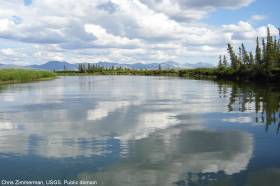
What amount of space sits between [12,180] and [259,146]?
13.8 m

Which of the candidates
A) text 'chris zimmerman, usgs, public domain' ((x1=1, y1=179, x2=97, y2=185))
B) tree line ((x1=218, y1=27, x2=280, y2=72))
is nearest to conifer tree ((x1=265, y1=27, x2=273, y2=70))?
tree line ((x1=218, y1=27, x2=280, y2=72))

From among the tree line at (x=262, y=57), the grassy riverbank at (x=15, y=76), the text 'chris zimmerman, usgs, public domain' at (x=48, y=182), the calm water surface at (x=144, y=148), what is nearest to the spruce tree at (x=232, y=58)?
the tree line at (x=262, y=57)

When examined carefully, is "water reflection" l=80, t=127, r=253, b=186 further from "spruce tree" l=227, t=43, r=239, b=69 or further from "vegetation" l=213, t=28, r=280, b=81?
"spruce tree" l=227, t=43, r=239, b=69

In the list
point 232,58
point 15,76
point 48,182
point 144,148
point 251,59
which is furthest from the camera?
point 232,58

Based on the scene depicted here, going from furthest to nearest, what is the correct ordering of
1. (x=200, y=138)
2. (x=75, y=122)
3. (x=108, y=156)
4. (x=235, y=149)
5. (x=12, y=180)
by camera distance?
(x=75, y=122) < (x=200, y=138) < (x=235, y=149) < (x=108, y=156) < (x=12, y=180)

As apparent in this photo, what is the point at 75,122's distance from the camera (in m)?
33.1

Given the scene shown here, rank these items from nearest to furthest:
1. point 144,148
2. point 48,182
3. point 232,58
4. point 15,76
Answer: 1. point 48,182
2. point 144,148
3. point 15,76
4. point 232,58

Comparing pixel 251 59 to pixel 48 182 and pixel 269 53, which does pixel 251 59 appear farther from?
pixel 48 182

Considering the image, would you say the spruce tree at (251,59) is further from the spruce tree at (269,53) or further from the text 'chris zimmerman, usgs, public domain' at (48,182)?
the text 'chris zimmerman, usgs, public domain' at (48,182)

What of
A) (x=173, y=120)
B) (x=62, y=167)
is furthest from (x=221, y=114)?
(x=62, y=167)

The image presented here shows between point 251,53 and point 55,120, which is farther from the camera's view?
point 251,53

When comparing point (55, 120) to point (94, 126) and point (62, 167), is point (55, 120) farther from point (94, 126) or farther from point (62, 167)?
point (62, 167)

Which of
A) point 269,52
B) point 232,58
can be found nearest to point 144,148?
point 269,52

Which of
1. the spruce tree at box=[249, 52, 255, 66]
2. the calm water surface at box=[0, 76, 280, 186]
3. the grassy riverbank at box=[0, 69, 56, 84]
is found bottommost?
the calm water surface at box=[0, 76, 280, 186]
